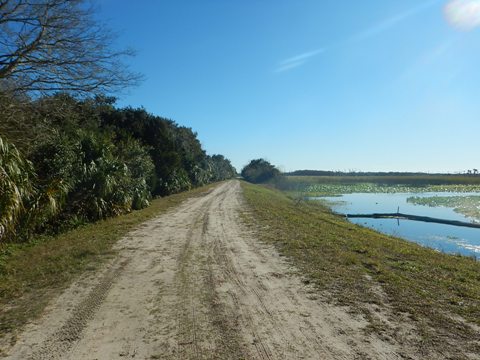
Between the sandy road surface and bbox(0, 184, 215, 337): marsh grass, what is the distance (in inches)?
12.7

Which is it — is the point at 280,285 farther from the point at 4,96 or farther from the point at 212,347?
the point at 4,96

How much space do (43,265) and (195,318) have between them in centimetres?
479

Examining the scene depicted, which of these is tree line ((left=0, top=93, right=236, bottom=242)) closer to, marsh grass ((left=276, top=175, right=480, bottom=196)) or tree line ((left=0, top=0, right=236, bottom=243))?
tree line ((left=0, top=0, right=236, bottom=243))

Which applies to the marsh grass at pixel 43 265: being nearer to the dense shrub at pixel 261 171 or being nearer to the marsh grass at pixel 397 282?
the marsh grass at pixel 397 282

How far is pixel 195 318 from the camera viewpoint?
472cm

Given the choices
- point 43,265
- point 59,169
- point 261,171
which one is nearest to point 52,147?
point 59,169

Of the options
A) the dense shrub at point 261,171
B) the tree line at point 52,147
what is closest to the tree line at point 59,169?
the tree line at point 52,147

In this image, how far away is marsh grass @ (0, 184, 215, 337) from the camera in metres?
5.20

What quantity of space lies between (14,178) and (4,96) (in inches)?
115

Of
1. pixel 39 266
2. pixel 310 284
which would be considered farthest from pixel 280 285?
pixel 39 266

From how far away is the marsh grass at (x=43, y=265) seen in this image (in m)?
5.20

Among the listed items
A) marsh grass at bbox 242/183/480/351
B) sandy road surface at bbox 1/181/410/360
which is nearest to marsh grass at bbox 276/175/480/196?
marsh grass at bbox 242/183/480/351

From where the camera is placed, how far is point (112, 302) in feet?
17.6

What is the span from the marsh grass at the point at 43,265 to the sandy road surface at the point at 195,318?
0.32 m
